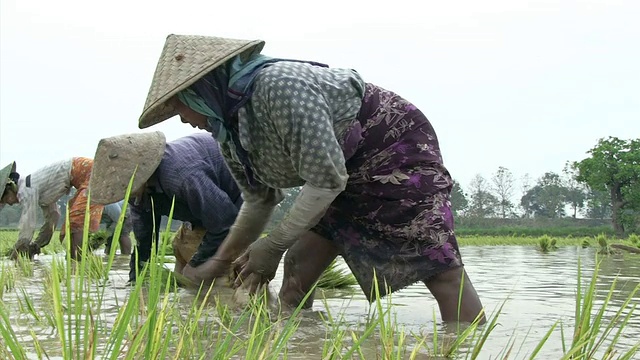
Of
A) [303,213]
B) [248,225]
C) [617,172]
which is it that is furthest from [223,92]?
[617,172]

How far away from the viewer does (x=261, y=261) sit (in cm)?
241

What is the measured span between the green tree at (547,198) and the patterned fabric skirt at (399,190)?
209 ft

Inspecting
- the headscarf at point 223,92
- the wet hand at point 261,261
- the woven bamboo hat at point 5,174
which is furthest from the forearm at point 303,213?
the woven bamboo hat at point 5,174

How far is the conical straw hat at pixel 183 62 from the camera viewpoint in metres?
2.09

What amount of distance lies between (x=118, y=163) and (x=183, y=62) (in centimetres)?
161

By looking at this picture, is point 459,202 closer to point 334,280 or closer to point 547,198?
point 547,198

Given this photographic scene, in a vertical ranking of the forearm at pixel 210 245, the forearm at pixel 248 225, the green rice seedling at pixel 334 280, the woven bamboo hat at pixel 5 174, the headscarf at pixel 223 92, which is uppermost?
the headscarf at pixel 223 92

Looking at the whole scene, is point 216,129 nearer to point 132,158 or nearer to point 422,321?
point 422,321

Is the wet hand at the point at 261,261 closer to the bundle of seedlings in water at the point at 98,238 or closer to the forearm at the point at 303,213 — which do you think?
the forearm at the point at 303,213

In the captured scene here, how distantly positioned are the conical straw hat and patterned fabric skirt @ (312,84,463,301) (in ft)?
1.65

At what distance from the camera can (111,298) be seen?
3.15 m

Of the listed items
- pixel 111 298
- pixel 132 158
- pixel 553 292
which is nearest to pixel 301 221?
pixel 111 298

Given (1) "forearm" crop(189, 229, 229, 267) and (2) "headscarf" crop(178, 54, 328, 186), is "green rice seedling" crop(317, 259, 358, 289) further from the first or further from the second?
(2) "headscarf" crop(178, 54, 328, 186)

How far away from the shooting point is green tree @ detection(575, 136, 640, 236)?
40.4m
